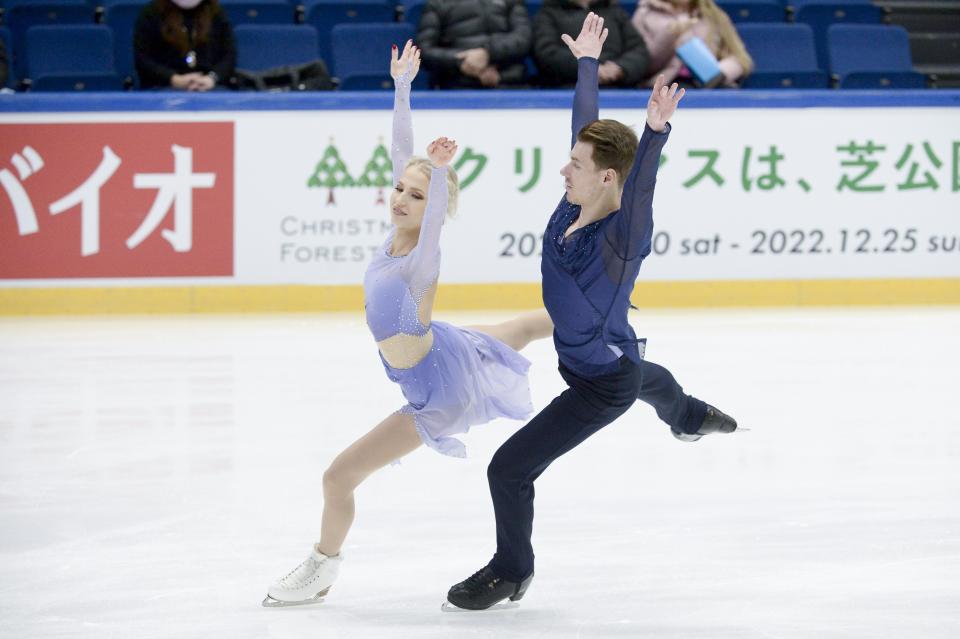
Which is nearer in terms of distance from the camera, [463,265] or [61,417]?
[61,417]

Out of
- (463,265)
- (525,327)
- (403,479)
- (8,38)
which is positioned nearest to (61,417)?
(403,479)

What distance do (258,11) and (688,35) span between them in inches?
106

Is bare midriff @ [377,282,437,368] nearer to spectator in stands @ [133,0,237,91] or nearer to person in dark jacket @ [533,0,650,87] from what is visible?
spectator in stands @ [133,0,237,91]

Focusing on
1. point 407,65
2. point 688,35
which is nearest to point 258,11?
point 688,35

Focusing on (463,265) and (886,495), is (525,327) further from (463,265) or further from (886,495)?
(463,265)

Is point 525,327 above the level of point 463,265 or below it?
above

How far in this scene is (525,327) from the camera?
3.45 meters

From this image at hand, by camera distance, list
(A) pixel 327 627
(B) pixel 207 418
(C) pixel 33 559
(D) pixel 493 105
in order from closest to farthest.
A: (A) pixel 327 627
(C) pixel 33 559
(B) pixel 207 418
(D) pixel 493 105

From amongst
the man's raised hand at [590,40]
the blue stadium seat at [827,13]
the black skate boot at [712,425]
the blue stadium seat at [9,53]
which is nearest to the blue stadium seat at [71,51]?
the blue stadium seat at [9,53]

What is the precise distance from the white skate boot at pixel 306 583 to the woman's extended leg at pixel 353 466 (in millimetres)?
26

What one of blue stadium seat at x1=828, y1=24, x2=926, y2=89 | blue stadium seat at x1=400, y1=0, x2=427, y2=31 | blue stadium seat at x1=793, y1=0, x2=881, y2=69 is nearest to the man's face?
blue stadium seat at x1=400, y1=0, x2=427, y2=31

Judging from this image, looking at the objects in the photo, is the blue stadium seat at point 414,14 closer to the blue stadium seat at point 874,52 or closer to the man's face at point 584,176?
the blue stadium seat at point 874,52

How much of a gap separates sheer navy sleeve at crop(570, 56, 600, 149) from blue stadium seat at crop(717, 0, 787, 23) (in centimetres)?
672

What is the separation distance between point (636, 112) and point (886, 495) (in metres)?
4.71
